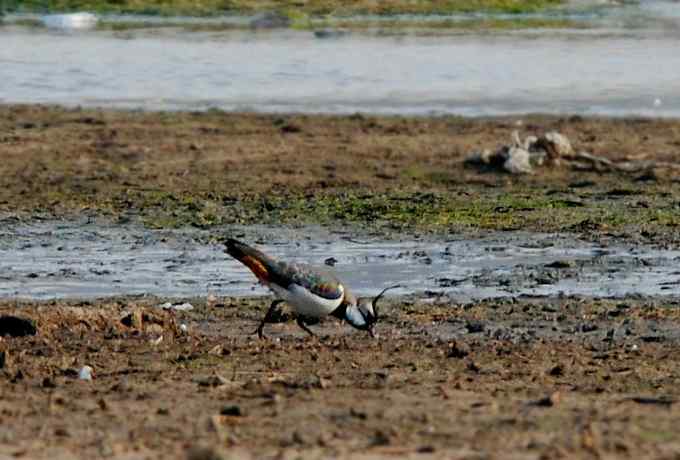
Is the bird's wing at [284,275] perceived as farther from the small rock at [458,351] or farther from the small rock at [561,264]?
the small rock at [561,264]

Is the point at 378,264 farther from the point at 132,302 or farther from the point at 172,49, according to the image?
the point at 172,49

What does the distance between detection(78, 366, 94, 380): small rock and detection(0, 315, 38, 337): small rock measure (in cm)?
120

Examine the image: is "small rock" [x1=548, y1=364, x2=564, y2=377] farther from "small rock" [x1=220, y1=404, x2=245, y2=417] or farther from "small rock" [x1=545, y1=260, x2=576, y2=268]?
"small rock" [x1=545, y1=260, x2=576, y2=268]

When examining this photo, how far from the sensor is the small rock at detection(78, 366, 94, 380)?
852 cm

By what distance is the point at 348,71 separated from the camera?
2569 centimetres

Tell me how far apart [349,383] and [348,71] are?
17.6 m

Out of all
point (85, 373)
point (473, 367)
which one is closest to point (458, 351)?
point (473, 367)

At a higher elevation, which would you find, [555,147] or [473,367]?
[473,367]

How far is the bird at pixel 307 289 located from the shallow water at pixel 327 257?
4.80 feet

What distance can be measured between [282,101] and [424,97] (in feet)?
5.94

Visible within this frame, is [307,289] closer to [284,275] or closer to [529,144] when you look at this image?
[284,275]

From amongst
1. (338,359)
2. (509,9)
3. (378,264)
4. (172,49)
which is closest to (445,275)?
(378,264)

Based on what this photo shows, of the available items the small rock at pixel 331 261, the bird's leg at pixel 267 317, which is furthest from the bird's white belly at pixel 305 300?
the small rock at pixel 331 261

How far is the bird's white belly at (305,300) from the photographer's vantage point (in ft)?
32.0
